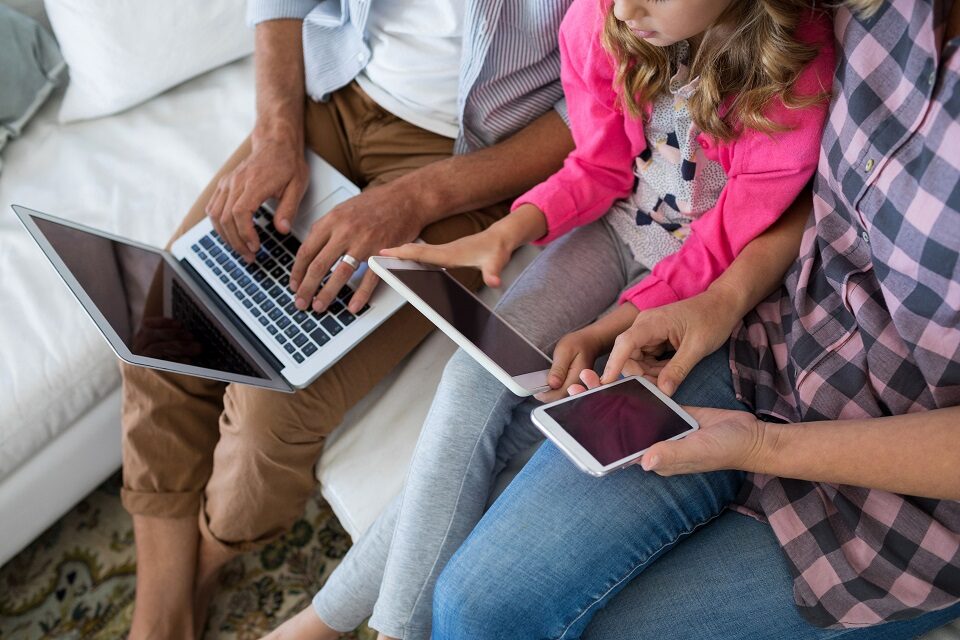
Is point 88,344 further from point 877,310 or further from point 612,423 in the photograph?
point 877,310

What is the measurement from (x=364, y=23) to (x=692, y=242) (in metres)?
0.61

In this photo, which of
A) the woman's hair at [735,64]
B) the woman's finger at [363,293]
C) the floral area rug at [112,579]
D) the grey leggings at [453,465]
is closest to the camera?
the woman's hair at [735,64]

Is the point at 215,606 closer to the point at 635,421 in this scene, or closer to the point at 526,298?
the point at 526,298

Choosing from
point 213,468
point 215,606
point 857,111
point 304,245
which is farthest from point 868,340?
point 215,606

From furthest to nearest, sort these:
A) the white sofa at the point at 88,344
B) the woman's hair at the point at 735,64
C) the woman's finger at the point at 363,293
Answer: the white sofa at the point at 88,344
the woman's finger at the point at 363,293
the woman's hair at the point at 735,64

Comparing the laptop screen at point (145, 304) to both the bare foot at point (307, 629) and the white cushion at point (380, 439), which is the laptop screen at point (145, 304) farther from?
the bare foot at point (307, 629)

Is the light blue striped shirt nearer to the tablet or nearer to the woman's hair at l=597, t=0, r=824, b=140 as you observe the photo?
the woman's hair at l=597, t=0, r=824, b=140

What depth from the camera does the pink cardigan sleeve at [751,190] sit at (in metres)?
0.81

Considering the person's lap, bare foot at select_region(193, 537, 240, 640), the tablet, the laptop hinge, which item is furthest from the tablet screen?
bare foot at select_region(193, 537, 240, 640)

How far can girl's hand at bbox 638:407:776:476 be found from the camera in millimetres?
751

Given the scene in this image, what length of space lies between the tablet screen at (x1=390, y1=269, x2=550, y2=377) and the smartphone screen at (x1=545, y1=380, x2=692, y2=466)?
3.5 inches

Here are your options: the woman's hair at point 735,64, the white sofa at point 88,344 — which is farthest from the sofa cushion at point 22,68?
the woman's hair at point 735,64

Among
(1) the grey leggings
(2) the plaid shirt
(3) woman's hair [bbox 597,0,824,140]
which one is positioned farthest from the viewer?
(1) the grey leggings

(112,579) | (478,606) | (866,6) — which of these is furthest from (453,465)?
(112,579)
